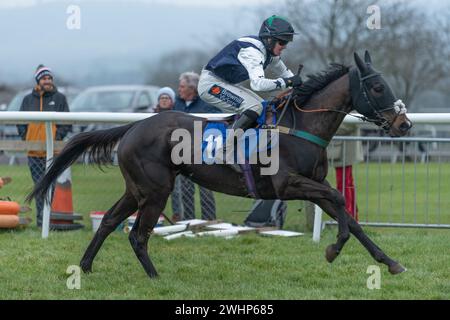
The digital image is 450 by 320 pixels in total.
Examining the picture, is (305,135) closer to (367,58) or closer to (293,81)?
(293,81)

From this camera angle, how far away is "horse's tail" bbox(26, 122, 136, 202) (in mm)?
7223

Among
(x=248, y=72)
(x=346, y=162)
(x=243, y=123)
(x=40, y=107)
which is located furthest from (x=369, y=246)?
(x=40, y=107)

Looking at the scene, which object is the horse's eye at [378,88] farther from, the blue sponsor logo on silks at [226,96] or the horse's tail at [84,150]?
the horse's tail at [84,150]

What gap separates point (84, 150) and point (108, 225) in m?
0.79

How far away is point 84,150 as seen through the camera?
7359 millimetres

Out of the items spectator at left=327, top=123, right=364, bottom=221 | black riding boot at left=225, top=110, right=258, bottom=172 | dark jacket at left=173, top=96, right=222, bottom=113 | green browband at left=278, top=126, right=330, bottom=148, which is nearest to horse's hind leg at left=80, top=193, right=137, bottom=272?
black riding boot at left=225, top=110, right=258, bottom=172

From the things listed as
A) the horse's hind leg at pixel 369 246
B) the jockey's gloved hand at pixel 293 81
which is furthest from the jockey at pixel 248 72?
the horse's hind leg at pixel 369 246

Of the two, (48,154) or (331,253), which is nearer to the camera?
(331,253)

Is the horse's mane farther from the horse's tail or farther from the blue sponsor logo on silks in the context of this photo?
the horse's tail

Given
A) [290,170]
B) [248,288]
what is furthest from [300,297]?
[290,170]

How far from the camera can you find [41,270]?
22.7ft

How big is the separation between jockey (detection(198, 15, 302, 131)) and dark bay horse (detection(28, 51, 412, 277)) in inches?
10.1

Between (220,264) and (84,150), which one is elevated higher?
(84,150)

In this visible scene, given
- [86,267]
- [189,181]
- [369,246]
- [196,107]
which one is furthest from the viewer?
[196,107]
